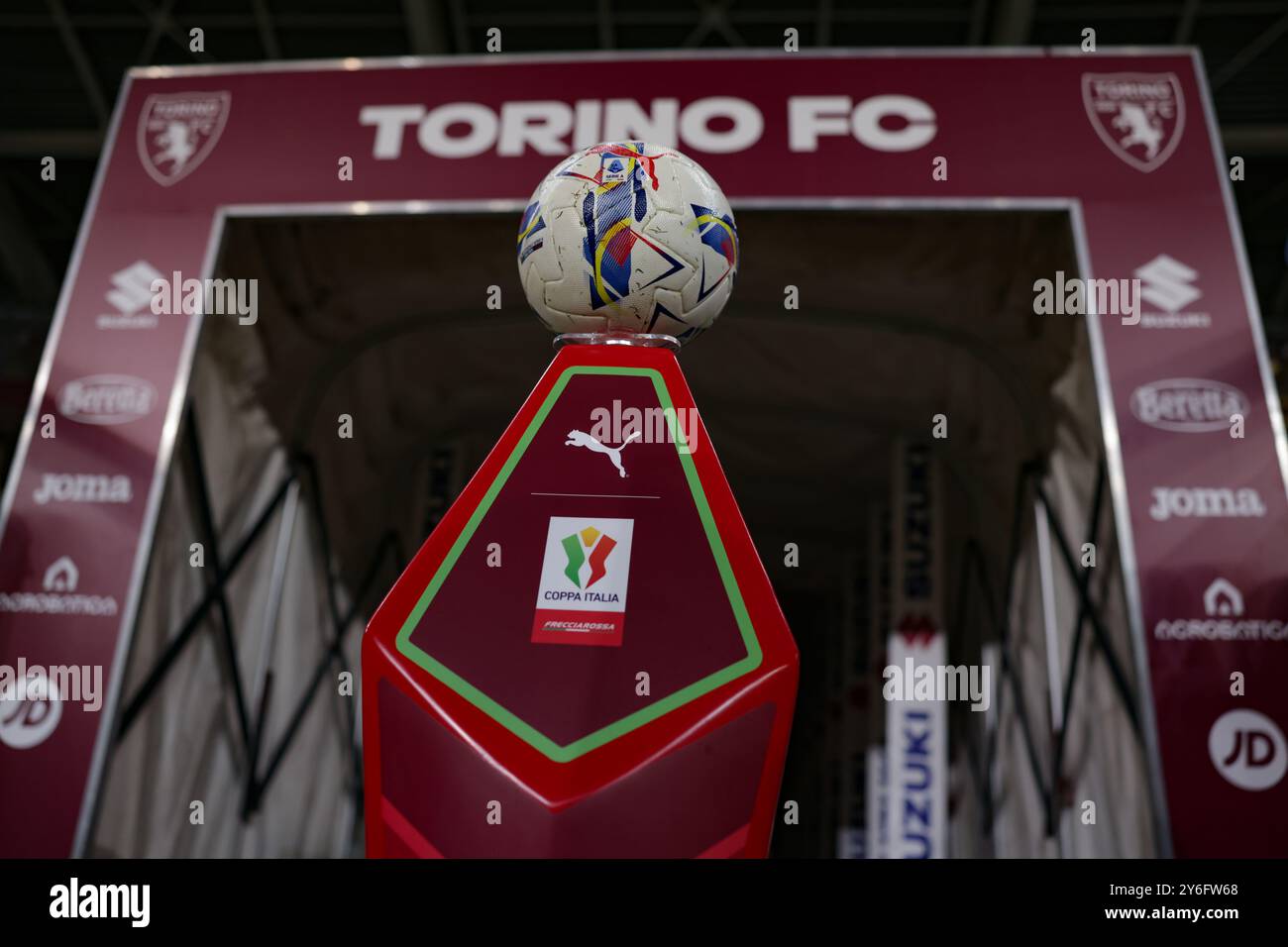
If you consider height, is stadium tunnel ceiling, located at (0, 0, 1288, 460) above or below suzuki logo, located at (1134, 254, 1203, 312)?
above

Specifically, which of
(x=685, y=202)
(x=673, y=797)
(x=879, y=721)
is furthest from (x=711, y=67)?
(x=879, y=721)

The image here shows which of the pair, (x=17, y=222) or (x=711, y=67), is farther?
(x=17, y=222)

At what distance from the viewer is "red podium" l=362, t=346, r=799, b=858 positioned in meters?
2.17

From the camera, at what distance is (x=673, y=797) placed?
2.17 metres

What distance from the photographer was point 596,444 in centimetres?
243

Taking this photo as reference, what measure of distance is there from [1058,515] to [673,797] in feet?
12.5

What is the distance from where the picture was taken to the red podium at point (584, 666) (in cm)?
217

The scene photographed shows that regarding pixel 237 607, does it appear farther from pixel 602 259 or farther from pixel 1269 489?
pixel 1269 489

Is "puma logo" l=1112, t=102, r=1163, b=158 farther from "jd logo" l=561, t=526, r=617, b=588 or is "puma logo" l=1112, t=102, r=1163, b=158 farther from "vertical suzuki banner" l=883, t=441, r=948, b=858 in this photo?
"jd logo" l=561, t=526, r=617, b=588

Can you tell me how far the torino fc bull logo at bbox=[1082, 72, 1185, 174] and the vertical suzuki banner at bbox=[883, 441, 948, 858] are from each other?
3.09 m
